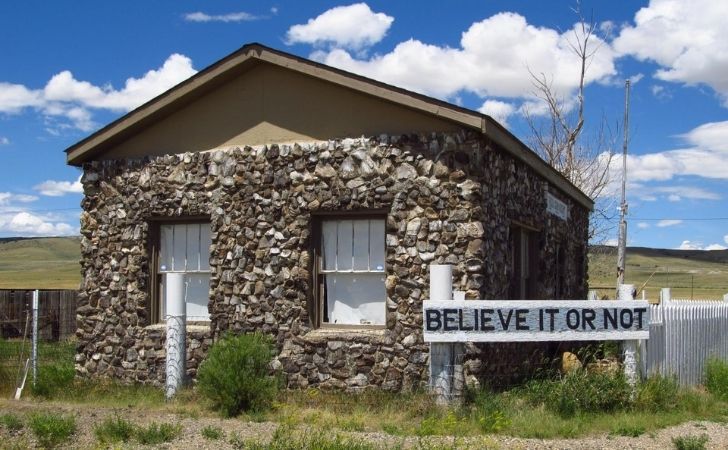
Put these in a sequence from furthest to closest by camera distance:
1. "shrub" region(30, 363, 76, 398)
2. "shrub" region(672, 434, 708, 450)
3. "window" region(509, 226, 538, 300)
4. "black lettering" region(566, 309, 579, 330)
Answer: "window" region(509, 226, 538, 300), "shrub" region(30, 363, 76, 398), "black lettering" region(566, 309, 579, 330), "shrub" region(672, 434, 708, 450)

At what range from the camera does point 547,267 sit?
15.3m

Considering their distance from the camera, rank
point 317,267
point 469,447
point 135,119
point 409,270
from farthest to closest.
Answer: point 135,119 → point 317,267 → point 409,270 → point 469,447

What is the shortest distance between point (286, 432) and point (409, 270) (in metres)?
3.43

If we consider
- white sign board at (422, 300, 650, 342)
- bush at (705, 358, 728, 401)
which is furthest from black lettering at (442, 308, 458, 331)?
bush at (705, 358, 728, 401)

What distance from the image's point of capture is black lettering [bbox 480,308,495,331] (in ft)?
31.7

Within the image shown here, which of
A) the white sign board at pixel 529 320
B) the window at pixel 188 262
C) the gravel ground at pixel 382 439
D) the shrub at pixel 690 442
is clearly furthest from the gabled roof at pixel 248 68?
the shrub at pixel 690 442

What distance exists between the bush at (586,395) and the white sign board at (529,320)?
52 cm

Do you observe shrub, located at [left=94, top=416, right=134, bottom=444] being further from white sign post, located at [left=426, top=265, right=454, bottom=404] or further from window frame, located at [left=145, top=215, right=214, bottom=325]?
window frame, located at [left=145, top=215, right=214, bottom=325]

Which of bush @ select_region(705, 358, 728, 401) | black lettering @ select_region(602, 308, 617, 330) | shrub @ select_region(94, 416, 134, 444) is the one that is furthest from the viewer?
bush @ select_region(705, 358, 728, 401)

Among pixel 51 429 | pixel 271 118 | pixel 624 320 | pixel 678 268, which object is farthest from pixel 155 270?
pixel 678 268

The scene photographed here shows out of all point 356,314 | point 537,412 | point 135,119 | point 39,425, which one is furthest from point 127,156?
point 537,412

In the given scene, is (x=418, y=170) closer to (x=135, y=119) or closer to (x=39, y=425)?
(x=135, y=119)

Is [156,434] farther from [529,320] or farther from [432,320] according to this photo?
[529,320]

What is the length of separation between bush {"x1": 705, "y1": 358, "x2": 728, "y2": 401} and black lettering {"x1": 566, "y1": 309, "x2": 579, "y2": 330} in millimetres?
3066
